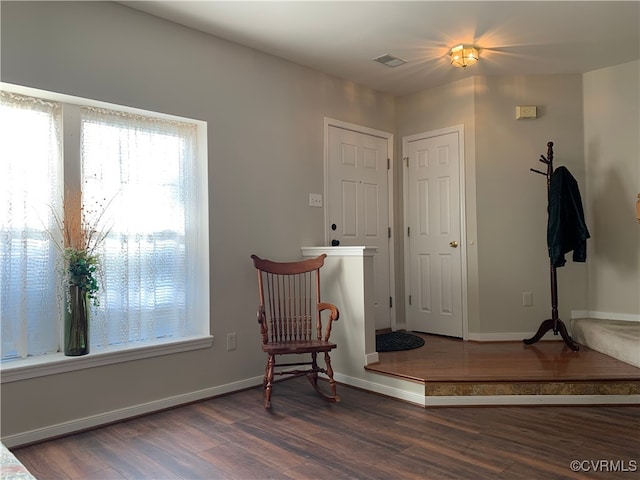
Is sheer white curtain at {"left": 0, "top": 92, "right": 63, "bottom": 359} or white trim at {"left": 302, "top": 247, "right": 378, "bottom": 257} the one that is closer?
sheer white curtain at {"left": 0, "top": 92, "right": 63, "bottom": 359}

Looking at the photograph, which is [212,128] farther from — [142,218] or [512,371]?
[512,371]

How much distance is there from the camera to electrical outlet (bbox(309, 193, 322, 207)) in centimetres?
406

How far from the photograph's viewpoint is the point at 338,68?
13.5ft

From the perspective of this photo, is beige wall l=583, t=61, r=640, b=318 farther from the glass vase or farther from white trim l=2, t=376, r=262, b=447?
the glass vase

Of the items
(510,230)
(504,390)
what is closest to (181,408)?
(504,390)

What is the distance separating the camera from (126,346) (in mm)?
2992

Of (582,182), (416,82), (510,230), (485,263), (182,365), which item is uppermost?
(416,82)

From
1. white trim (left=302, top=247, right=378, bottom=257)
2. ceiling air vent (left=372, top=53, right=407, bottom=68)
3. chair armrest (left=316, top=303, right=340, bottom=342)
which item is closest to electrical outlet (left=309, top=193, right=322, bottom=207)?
white trim (left=302, top=247, right=378, bottom=257)

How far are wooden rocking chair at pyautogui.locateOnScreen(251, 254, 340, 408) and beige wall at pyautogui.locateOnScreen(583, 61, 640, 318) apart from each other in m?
2.63

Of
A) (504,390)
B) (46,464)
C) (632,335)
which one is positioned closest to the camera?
(46,464)

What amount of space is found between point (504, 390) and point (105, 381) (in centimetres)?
256

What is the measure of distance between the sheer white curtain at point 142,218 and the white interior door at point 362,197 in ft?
4.53

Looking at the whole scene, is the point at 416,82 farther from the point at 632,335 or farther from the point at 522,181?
the point at 632,335

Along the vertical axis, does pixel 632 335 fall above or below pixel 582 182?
below
